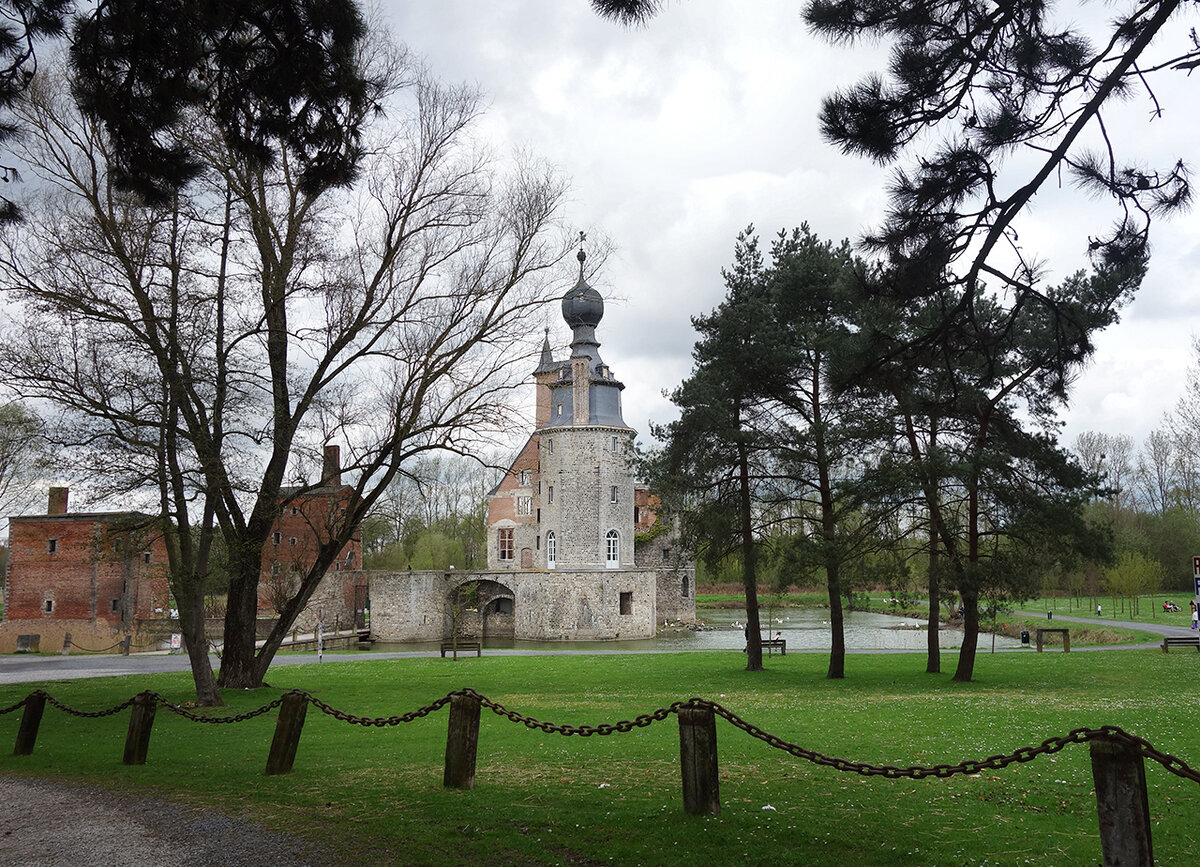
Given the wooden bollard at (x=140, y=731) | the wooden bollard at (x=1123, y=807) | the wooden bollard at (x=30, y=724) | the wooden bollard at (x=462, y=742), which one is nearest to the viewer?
the wooden bollard at (x=1123, y=807)

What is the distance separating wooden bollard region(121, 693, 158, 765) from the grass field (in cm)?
19

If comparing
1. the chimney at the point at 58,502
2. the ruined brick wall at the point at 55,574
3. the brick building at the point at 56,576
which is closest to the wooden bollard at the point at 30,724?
the ruined brick wall at the point at 55,574

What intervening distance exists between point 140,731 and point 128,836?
130 inches

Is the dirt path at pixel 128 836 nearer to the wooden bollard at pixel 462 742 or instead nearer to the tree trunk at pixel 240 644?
the wooden bollard at pixel 462 742

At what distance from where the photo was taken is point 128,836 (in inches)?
255

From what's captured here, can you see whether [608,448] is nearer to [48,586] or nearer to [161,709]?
[48,586]

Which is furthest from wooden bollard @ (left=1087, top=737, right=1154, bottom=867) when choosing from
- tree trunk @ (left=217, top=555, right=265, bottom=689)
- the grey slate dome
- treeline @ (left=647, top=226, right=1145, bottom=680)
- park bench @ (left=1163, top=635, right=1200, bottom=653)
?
the grey slate dome

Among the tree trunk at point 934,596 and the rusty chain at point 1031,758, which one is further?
the tree trunk at point 934,596

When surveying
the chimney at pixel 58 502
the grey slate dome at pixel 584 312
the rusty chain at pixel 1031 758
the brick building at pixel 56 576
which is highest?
the grey slate dome at pixel 584 312

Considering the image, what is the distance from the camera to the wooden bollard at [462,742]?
7.59 m

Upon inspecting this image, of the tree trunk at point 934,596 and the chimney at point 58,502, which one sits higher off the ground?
the chimney at point 58,502

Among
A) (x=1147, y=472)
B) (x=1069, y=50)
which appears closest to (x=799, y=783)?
(x=1069, y=50)

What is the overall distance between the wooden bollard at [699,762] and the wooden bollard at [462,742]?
1.96 m

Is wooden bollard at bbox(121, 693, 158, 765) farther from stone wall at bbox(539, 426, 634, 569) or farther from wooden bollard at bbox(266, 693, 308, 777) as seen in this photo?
stone wall at bbox(539, 426, 634, 569)
